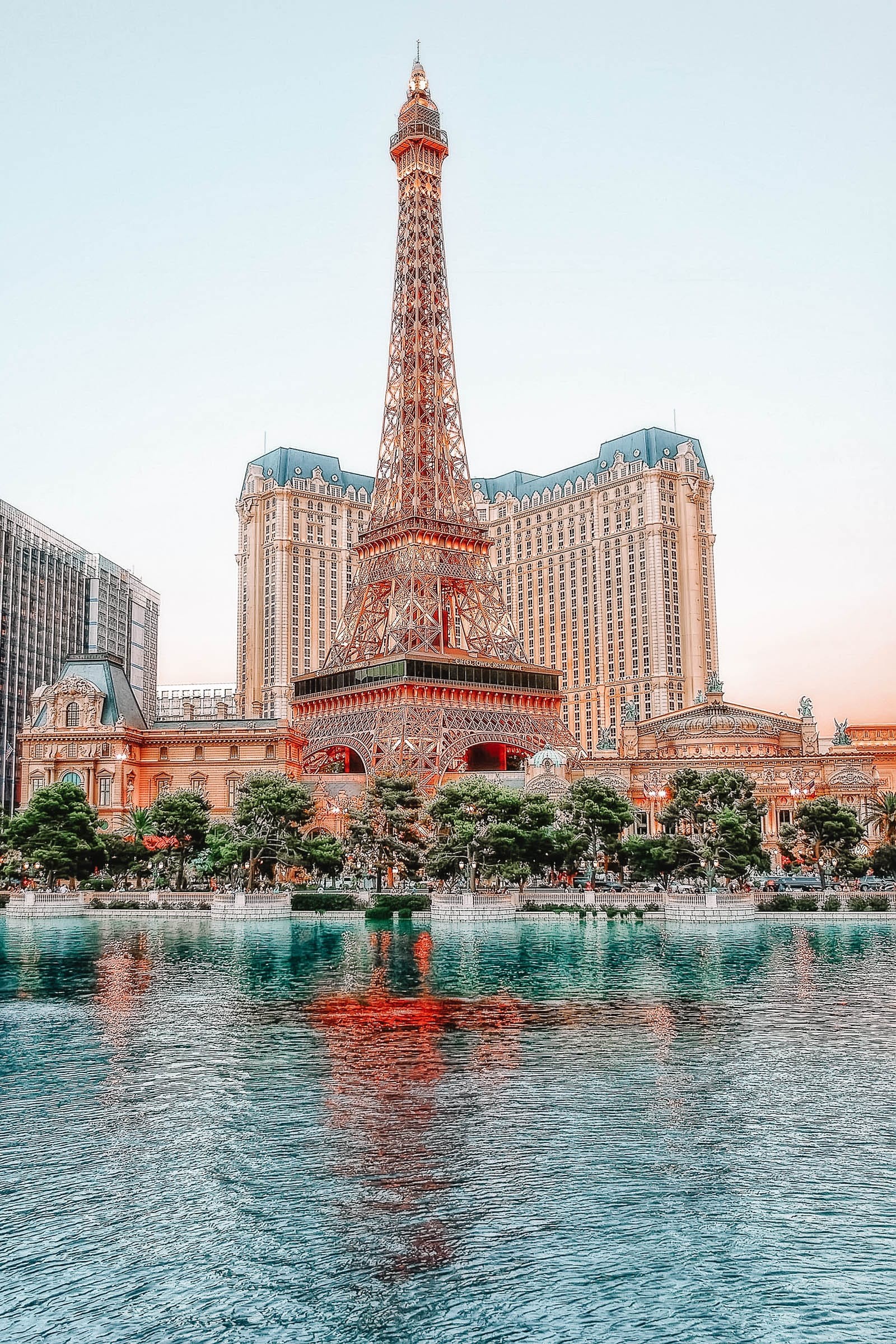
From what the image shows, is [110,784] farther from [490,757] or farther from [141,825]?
[490,757]

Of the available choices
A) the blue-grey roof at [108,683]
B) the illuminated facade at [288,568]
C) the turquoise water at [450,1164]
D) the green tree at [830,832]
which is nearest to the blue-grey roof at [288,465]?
the illuminated facade at [288,568]

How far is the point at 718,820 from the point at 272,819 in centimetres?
2955

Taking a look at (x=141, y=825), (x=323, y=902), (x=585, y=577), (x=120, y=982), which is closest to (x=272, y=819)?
(x=323, y=902)

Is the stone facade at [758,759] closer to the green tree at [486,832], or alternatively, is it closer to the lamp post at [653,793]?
the lamp post at [653,793]

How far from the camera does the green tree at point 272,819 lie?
7550 centimetres

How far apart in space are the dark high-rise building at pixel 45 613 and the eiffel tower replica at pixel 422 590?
38.7m

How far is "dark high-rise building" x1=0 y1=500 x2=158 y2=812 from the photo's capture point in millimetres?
137375

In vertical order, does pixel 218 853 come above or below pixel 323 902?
above

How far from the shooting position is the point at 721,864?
7225cm

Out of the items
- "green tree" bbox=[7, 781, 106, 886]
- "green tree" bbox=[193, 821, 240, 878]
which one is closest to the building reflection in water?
"green tree" bbox=[193, 821, 240, 878]

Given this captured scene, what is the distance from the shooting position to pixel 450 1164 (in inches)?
832

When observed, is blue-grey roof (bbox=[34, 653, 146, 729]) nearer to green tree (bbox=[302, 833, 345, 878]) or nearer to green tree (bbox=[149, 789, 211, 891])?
green tree (bbox=[149, 789, 211, 891])

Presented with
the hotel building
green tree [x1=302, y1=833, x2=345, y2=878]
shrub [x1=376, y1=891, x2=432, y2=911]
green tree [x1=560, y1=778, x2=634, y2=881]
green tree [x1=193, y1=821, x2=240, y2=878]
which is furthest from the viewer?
the hotel building

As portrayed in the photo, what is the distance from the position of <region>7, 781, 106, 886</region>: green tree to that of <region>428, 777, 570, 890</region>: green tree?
2563cm
